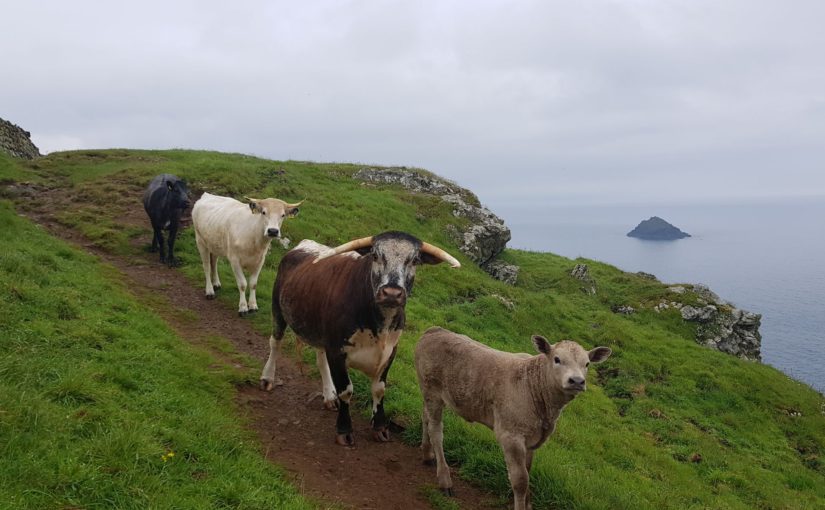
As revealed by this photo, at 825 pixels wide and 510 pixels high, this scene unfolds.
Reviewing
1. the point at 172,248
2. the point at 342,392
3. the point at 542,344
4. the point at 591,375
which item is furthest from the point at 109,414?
the point at 591,375

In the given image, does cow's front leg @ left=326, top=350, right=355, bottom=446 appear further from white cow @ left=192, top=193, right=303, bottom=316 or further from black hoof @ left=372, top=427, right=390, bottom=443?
white cow @ left=192, top=193, right=303, bottom=316

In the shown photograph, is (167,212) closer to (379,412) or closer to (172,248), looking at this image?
(172,248)

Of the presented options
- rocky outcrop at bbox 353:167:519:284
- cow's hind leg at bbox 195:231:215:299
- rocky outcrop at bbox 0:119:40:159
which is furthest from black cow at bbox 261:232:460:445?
rocky outcrop at bbox 0:119:40:159

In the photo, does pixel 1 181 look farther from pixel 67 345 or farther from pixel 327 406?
pixel 327 406

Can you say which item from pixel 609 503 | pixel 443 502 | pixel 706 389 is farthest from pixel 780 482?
pixel 443 502

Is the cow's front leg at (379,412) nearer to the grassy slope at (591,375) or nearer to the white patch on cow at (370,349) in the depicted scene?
the white patch on cow at (370,349)

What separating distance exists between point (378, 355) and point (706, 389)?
596 inches

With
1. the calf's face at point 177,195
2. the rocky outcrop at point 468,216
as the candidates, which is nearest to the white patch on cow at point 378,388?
the calf's face at point 177,195

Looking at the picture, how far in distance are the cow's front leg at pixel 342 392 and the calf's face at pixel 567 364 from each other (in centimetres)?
281

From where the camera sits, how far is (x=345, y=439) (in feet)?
25.0

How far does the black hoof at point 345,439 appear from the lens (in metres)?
7.57

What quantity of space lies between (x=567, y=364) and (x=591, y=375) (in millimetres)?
12353

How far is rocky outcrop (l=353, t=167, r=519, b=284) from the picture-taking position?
27344mm

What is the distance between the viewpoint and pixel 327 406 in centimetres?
881
